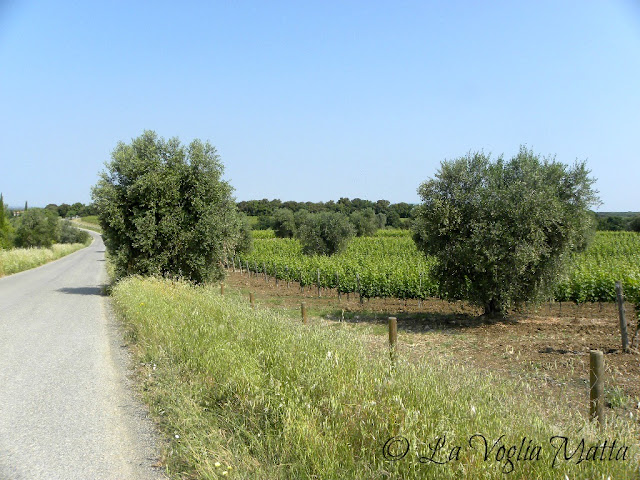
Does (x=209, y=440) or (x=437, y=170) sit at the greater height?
(x=437, y=170)

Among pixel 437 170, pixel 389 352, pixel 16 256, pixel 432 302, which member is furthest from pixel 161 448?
pixel 16 256

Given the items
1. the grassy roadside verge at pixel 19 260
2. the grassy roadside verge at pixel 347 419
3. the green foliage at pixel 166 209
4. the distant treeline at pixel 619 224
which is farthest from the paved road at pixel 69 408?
the distant treeline at pixel 619 224

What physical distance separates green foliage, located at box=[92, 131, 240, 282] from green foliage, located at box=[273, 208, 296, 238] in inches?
2096

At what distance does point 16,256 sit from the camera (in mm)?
34969

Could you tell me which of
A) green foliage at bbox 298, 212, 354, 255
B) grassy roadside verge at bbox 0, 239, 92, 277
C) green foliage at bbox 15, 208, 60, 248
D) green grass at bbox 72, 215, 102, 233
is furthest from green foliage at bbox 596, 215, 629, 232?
green grass at bbox 72, 215, 102, 233

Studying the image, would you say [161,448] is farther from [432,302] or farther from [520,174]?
[432,302]

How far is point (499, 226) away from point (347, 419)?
34.0 ft

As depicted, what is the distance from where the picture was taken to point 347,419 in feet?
12.7

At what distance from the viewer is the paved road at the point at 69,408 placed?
4344 millimetres

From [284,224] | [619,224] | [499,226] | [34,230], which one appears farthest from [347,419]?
[619,224]

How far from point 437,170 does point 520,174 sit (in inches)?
90.4

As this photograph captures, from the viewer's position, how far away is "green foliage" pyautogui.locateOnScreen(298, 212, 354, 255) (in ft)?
133

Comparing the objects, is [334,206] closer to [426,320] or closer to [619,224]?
[619,224]

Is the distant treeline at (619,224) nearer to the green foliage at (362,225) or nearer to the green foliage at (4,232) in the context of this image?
the green foliage at (362,225)
